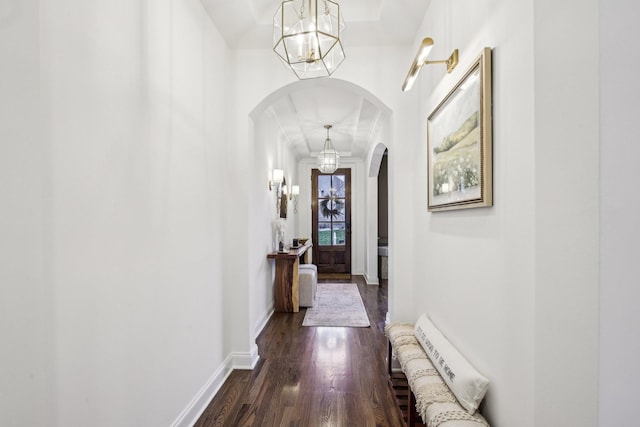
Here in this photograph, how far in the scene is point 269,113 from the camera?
14.3ft

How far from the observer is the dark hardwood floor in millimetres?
2094

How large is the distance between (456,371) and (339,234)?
6200 mm

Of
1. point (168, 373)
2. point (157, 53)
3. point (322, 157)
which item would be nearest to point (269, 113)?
point (322, 157)

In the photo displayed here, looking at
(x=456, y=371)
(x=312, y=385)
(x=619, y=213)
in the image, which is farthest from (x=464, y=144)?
(x=312, y=385)

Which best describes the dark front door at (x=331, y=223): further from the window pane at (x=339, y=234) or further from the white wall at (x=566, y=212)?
the white wall at (x=566, y=212)

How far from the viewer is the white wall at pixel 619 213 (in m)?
0.71

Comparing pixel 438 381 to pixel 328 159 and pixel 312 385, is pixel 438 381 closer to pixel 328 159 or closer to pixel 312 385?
pixel 312 385

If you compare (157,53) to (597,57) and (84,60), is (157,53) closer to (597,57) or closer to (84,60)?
(84,60)

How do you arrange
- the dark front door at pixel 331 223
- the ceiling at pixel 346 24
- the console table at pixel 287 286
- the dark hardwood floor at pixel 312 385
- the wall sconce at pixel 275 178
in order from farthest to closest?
the dark front door at pixel 331 223 < the wall sconce at pixel 275 178 < the console table at pixel 287 286 < the ceiling at pixel 346 24 < the dark hardwood floor at pixel 312 385

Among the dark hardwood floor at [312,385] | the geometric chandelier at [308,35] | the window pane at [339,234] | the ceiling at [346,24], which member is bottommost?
the dark hardwood floor at [312,385]

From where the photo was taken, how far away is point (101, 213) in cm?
124

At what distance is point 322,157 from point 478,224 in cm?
413

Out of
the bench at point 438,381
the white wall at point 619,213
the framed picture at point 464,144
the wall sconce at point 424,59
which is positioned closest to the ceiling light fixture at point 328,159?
the framed picture at point 464,144

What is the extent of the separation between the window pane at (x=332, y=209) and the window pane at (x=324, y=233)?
0.48 feet
